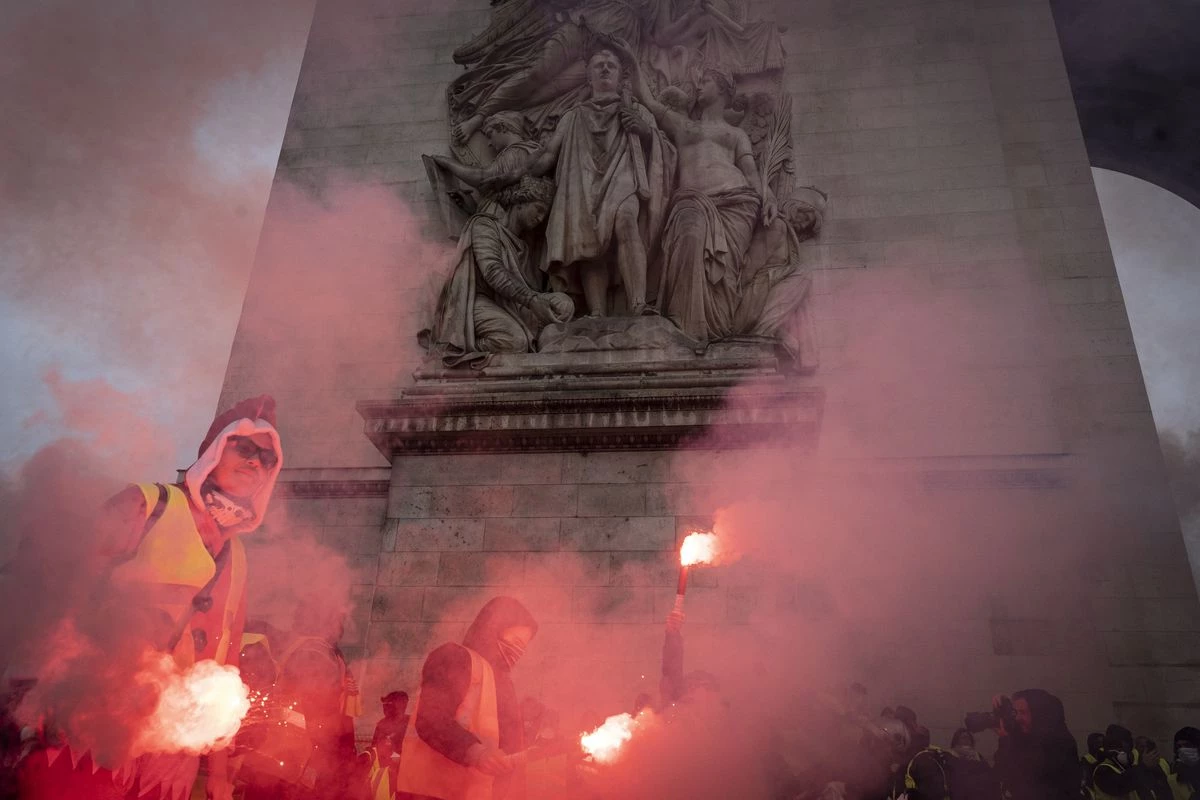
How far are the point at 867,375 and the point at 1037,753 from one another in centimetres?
386

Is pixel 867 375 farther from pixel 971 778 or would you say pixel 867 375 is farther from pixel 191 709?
pixel 191 709

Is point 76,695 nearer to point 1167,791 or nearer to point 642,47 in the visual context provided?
point 1167,791

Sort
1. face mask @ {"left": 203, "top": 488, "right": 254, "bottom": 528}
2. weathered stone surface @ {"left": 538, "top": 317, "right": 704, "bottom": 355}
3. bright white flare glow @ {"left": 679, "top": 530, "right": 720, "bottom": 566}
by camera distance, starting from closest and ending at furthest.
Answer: face mask @ {"left": 203, "top": 488, "right": 254, "bottom": 528} → bright white flare glow @ {"left": 679, "top": 530, "right": 720, "bottom": 566} → weathered stone surface @ {"left": 538, "top": 317, "right": 704, "bottom": 355}

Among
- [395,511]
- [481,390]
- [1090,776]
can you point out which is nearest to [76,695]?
[395,511]

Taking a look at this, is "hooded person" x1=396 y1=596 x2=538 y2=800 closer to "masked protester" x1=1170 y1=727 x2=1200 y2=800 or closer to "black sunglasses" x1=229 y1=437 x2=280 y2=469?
"black sunglasses" x1=229 y1=437 x2=280 y2=469

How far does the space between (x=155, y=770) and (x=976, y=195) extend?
910cm

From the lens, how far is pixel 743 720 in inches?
225

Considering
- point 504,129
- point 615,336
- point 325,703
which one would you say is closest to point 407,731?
point 325,703

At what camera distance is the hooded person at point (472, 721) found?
15.7ft

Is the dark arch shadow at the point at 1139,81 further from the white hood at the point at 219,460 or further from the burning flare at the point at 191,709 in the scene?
the burning flare at the point at 191,709

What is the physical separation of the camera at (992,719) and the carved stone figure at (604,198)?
14.1 feet

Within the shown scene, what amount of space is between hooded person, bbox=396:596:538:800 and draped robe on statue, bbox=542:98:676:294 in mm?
4094

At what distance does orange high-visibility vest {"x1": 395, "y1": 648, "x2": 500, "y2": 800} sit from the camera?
4801 millimetres

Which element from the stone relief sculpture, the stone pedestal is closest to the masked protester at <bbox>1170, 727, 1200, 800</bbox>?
the stone pedestal
